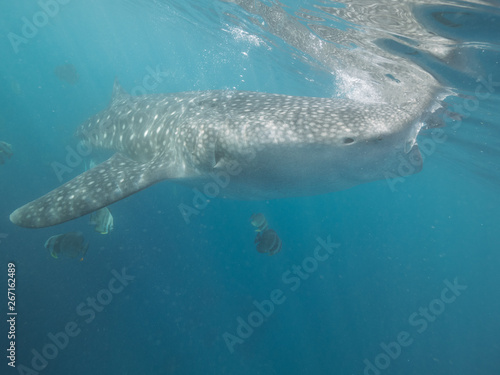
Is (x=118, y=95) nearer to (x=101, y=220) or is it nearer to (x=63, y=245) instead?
(x=101, y=220)

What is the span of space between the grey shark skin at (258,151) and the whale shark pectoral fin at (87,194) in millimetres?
19

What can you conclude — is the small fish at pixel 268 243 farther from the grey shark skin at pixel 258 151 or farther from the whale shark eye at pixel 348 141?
the whale shark eye at pixel 348 141

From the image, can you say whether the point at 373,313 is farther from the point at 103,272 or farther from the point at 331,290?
the point at 103,272

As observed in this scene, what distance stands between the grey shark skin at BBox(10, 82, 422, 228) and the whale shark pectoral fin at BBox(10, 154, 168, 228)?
19 millimetres

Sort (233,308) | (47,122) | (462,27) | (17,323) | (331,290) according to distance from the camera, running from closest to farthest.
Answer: (462,27)
(17,323)
(233,308)
(331,290)
(47,122)

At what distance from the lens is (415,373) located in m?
15.2

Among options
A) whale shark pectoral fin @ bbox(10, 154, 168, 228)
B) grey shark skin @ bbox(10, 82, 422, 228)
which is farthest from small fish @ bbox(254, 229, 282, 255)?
whale shark pectoral fin @ bbox(10, 154, 168, 228)

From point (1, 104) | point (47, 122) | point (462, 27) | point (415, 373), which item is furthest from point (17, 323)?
point (1, 104)

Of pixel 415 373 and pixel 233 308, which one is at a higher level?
pixel 233 308

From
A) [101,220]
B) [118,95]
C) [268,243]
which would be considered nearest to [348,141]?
[268,243]

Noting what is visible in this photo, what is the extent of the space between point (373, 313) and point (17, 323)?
718 inches

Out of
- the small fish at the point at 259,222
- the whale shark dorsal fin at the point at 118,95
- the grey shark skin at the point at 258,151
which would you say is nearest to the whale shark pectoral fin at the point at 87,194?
the grey shark skin at the point at 258,151

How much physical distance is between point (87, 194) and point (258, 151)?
3.15 meters

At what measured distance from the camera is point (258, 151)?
4598mm
